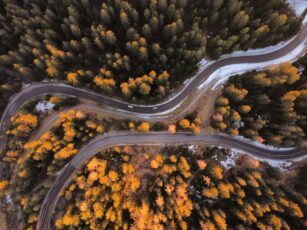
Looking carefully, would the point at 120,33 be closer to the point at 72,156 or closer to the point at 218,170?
the point at 72,156

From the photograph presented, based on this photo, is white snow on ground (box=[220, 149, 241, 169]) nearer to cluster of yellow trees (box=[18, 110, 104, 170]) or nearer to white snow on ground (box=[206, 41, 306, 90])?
white snow on ground (box=[206, 41, 306, 90])

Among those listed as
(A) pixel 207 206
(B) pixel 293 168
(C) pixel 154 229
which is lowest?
(C) pixel 154 229

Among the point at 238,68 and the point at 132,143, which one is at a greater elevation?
the point at 238,68

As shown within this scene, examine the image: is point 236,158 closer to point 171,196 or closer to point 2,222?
point 171,196

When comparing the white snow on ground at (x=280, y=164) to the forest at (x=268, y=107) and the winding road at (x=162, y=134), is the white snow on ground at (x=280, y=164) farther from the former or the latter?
the forest at (x=268, y=107)

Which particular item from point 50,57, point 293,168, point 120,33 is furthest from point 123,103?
point 293,168

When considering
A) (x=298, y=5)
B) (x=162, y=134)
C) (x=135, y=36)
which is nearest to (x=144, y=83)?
(x=135, y=36)

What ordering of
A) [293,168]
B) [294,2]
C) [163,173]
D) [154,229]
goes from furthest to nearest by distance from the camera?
[294,2] → [293,168] → [163,173] → [154,229]

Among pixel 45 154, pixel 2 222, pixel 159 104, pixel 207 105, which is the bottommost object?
pixel 2 222
